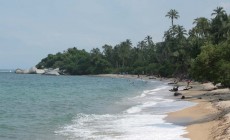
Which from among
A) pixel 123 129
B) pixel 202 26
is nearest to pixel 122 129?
pixel 123 129

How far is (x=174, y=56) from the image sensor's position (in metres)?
102

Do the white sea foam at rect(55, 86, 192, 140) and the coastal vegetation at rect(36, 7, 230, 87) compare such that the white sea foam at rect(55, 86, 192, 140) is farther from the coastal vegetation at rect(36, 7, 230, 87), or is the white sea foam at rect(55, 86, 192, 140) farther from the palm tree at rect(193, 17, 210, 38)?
the palm tree at rect(193, 17, 210, 38)

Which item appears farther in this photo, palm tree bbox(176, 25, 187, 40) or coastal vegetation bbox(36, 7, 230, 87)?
palm tree bbox(176, 25, 187, 40)

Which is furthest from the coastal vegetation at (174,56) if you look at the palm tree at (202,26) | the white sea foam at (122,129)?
the white sea foam at (122,129)

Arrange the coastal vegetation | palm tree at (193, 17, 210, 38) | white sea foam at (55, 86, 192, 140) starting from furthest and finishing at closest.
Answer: palm tree at (193, 17, 210, 38) → the coastal vegetation → white sea foam at (55, 86, 192, 140)

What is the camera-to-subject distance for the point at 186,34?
112 m

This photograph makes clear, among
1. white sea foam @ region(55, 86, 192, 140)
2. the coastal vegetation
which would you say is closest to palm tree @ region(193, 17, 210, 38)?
the coastal vegetation

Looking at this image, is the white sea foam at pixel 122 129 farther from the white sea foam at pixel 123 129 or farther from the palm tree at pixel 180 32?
the palm tree at pixel 180 32

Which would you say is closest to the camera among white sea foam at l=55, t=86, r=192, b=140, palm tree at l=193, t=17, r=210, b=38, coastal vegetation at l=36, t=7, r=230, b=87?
white sea foam at l=55, t=86, r=192, b=140

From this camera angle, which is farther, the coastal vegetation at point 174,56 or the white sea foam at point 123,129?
the coastal vegetation at point 174,56

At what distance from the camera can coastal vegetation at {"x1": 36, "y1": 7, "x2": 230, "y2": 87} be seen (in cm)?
3859

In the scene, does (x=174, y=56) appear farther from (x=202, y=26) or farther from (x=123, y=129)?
(x=123, y=129)

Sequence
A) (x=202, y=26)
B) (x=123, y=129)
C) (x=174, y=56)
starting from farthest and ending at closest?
(x=174, y=56), (x=202, y=26), (x=123, y=129)

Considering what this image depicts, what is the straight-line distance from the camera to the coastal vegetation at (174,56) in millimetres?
38594
